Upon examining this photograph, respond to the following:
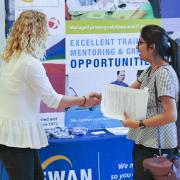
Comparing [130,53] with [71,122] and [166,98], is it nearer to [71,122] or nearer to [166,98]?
[71,122]

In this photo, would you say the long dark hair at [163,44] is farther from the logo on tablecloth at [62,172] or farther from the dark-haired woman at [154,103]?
the logo on tablecloth at [62,172]

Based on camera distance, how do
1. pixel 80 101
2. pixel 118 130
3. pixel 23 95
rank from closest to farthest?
pixel 23 95 → pixel 80 101 → pixel 118 130

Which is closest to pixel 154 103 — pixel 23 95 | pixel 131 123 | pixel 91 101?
pixel 131 123

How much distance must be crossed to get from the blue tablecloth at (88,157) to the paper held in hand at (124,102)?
2.16ft

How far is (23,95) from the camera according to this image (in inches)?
84.0

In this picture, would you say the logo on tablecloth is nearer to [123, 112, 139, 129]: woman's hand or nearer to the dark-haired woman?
the dark-haired woman

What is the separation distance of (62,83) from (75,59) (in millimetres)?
203

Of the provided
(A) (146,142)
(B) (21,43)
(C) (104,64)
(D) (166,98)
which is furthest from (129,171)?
(B) (21,43)

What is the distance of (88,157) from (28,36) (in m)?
1.11

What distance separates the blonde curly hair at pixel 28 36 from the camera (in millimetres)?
2154

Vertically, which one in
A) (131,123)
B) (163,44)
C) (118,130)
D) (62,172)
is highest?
(163,44)

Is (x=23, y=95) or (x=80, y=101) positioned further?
(x=80, y=101)

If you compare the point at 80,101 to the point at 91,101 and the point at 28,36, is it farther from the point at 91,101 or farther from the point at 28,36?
the point at 28,36

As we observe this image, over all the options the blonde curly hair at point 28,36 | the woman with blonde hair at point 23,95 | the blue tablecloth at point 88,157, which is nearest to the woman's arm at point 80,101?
the woman with blonde hair at point 23,95
